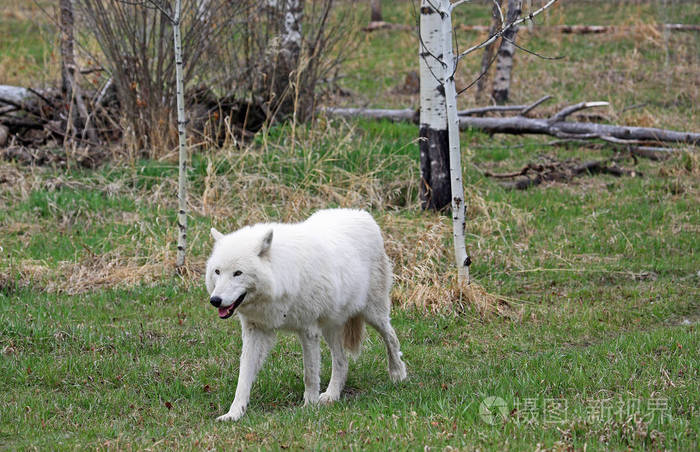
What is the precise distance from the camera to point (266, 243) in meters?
5.16

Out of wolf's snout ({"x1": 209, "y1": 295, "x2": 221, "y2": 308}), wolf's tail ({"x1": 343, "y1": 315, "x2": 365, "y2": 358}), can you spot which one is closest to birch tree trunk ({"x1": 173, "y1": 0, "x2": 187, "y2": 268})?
wolf's tail ({"x1": 343, "y1": 315, "x2": 365, "y2": 358})

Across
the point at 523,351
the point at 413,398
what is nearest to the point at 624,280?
the point at 523,351

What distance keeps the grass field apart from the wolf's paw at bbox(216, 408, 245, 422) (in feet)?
0.57

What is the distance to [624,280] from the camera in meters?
8.82

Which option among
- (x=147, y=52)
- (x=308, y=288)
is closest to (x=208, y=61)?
(x=147, y=52)

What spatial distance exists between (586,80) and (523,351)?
628 inches

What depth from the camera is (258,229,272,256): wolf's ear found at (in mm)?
5138

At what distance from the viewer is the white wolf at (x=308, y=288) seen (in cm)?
509

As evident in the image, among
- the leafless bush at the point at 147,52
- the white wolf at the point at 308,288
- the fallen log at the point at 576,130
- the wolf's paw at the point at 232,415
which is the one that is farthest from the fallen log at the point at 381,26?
the wolf's paw at the point at 232,415

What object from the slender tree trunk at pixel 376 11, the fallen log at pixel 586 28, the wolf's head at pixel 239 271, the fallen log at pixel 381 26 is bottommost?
the wolf's head at pixel 239 271

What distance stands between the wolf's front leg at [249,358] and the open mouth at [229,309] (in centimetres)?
47

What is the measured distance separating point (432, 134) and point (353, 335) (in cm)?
482

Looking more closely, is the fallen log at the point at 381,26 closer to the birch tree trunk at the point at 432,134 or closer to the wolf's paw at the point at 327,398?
the birch tree trunk at the point at 432,134

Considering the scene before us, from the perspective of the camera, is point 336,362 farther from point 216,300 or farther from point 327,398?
point 216,300
